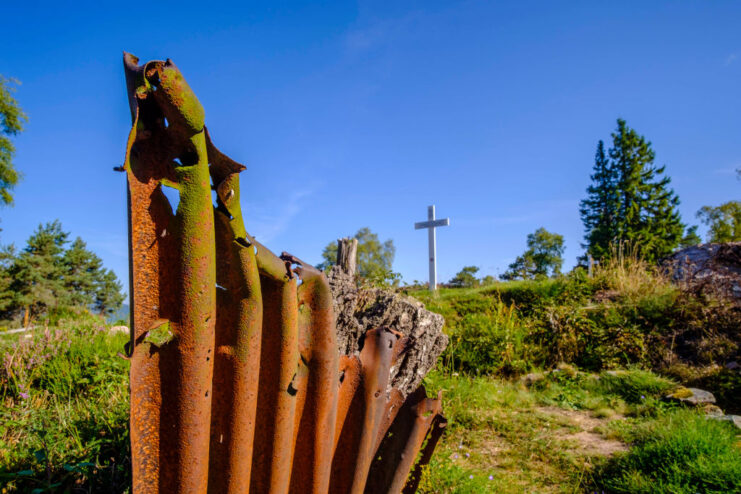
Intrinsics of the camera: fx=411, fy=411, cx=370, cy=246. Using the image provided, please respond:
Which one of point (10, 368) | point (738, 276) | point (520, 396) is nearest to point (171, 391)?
point (10, 368)

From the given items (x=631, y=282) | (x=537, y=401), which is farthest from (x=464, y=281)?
(x=537, y=401)

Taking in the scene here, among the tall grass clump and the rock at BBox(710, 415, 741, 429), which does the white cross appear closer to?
the tall grass clump

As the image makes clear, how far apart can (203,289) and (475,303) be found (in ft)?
30.7

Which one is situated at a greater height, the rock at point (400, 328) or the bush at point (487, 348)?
the rock at point (400, 328)

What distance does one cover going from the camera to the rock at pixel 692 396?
200 inches

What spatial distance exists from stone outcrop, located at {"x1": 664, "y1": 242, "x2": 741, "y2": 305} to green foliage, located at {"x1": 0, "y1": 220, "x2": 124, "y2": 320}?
833 inches

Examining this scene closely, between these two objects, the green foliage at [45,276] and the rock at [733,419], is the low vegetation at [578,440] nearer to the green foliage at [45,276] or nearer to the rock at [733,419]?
the rock at [733,419]

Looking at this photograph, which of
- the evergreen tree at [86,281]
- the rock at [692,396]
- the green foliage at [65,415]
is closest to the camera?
the green foliage at [65,415]

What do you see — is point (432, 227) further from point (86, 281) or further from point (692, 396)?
point (86, 281)

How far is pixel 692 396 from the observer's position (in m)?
5.20

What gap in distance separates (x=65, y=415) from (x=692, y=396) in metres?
6.80

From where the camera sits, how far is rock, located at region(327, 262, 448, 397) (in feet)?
7.55

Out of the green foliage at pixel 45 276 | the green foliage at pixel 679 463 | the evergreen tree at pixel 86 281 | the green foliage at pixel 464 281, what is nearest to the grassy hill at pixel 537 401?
the green foliage at pixel 679 463

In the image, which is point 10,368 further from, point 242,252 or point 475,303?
point 475,303
